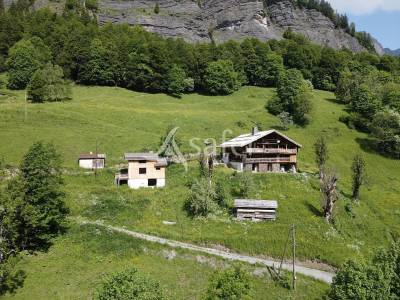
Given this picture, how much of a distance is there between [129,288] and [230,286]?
7649mm

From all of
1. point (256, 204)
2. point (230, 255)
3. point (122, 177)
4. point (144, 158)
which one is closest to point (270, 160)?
point (256, 204)

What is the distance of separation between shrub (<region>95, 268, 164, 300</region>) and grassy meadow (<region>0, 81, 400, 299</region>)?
883 cm

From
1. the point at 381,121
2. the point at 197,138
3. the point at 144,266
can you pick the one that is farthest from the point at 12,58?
the point at 381,121

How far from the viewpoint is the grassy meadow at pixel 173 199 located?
39781mm

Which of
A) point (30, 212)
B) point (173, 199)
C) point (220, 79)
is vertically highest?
point (220, 79)

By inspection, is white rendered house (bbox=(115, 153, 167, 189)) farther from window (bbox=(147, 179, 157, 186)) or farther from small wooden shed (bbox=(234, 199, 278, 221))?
small wooden shed (bbox=(234, 199, 278, 221))

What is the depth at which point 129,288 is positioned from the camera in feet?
88.1

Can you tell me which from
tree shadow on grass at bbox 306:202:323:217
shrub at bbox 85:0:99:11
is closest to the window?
tree shadow on grass at bbox 306:202:323:217

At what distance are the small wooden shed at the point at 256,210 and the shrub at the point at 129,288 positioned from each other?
23900 millimetres

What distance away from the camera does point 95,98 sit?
324 feet

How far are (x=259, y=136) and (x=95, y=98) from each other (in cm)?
5051

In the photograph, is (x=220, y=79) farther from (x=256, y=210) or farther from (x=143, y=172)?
(x=256, y=210)

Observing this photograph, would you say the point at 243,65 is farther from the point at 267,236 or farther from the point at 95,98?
the point at 267,236

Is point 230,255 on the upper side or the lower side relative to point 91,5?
lower
